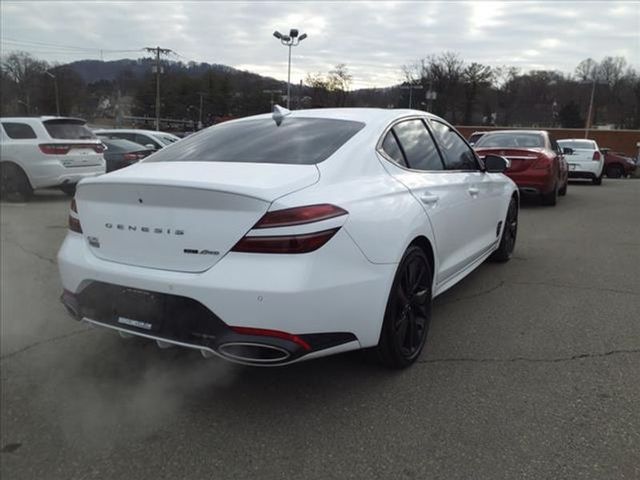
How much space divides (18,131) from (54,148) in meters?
0.73

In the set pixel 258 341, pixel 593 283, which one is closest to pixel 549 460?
pixel 258 341

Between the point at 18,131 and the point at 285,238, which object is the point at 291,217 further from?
the point at 18,131

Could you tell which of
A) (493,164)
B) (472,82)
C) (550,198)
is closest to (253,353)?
(493,164)

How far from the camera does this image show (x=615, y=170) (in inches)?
1129

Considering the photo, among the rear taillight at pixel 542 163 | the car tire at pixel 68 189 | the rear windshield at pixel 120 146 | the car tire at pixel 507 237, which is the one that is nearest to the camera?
the car tire at pixel 507 237

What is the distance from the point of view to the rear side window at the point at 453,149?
4.25 meters

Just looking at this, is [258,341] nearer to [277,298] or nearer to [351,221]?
[277,298]

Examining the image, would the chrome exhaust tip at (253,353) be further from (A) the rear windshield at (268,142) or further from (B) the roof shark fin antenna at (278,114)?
(B) the roof shark fin antenna at (278,114)

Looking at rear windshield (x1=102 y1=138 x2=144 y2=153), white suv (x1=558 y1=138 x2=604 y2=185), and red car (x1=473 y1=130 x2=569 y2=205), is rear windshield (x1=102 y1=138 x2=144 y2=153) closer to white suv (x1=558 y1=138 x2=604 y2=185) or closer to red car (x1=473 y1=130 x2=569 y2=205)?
red car (x1=473 y1=130 x2=569 y2=205)

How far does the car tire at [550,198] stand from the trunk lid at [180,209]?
29.2 ft

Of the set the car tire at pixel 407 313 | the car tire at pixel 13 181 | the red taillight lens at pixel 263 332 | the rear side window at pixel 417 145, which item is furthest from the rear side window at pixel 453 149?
the car tire at pixel 13 181

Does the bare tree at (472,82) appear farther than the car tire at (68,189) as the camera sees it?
Yes

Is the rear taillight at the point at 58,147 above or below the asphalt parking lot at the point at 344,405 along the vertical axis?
above

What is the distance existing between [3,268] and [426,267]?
4.33m
